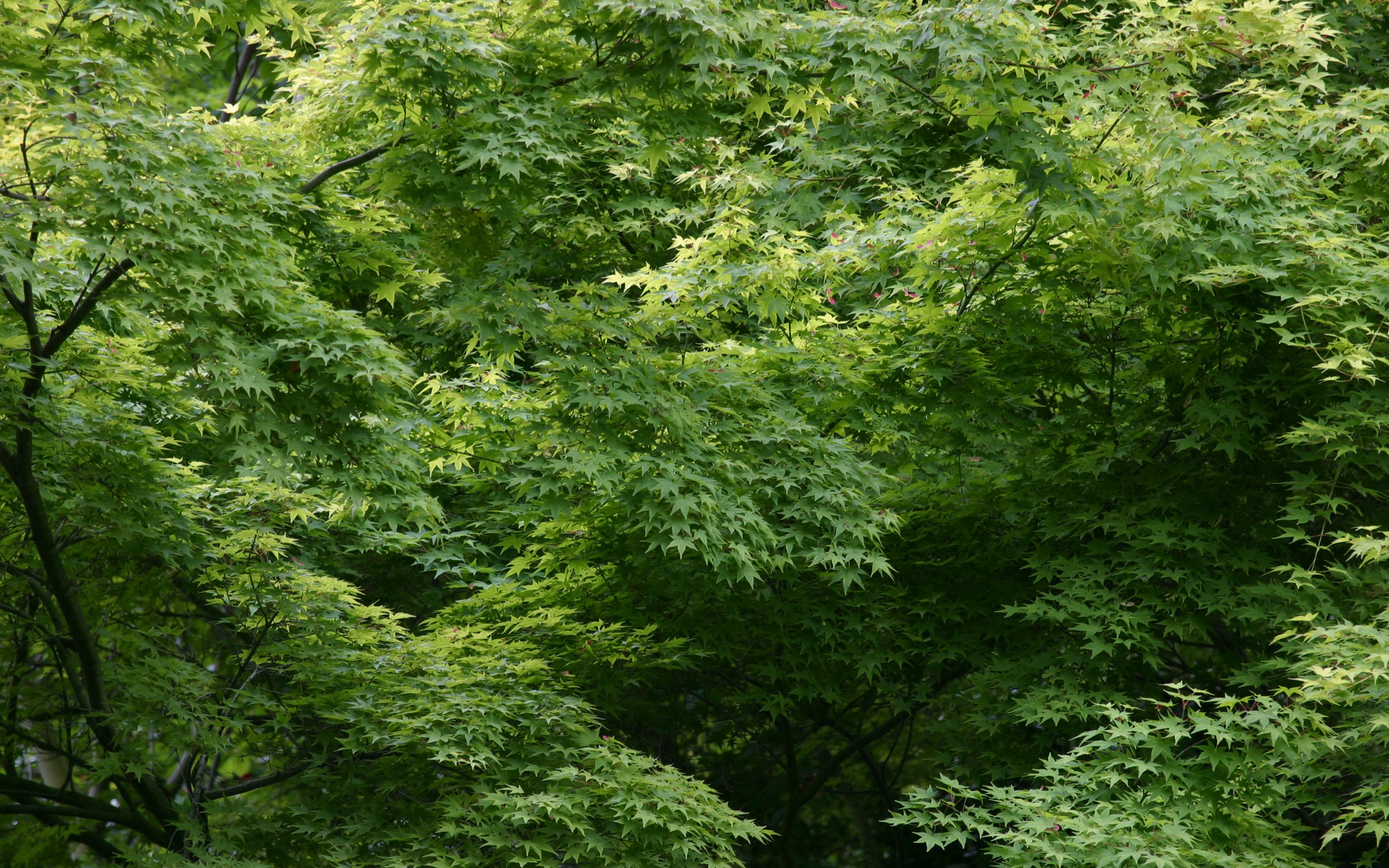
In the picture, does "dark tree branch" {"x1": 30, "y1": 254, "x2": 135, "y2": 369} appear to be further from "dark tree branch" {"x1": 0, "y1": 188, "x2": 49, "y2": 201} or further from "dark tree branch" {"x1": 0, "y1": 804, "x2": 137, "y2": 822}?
Result: "dark tree branch" {"x1": 0, "y1": 804, "x2": 137, "y2": 822}

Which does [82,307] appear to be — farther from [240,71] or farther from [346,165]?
[240,71]

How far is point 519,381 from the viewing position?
→ 9.02 metres

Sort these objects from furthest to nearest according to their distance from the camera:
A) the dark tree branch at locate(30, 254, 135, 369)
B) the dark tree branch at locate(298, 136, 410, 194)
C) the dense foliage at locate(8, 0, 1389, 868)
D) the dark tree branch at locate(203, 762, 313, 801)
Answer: the dark tree branch at locate(203, 762, 313, 801) < the dark tree branch at locate(298, 136, 410, 194) < the dense foliage at locate(8, 0, 1389, 868) < the dark tree branch at locate(30, 254, 135, 369)

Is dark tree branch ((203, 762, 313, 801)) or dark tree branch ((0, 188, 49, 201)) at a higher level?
dark tree branch ((0, 188, 49, 201))

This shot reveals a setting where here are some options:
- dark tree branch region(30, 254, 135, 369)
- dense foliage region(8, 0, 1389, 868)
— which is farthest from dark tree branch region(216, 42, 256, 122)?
dark tree branch region(30, 254, 135, 369)

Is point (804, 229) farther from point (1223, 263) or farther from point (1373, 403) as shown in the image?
point (1373, 403)

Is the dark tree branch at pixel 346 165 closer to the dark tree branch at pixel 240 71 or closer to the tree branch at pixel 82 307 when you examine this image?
the tree branch at pixel 82 307

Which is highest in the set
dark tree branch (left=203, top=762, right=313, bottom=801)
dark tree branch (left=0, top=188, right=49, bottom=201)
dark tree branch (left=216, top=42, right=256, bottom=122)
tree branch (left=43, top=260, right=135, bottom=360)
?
dark tree branch (left=0, top=188, right=49, bottom=201)

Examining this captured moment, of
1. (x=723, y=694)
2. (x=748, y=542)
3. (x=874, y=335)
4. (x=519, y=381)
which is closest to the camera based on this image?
(x=748, y=542)

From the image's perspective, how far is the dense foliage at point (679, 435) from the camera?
5.05 metres

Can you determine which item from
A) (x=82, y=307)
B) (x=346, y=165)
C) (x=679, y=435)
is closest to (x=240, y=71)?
(x=346, y=165)

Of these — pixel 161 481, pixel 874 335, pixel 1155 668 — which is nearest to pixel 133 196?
pixel 161 481

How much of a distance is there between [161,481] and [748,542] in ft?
9.46

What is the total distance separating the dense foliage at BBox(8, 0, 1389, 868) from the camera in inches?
199
